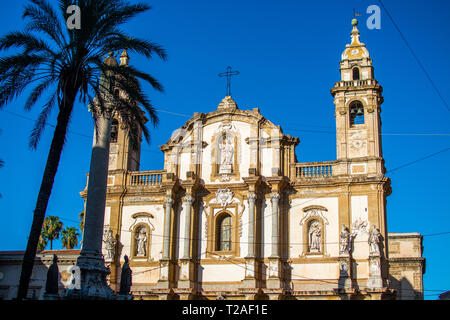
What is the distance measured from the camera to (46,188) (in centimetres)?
1981

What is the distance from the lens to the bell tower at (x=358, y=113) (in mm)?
34031

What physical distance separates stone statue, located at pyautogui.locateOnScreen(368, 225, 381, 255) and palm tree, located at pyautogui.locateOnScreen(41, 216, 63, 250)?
2764cm

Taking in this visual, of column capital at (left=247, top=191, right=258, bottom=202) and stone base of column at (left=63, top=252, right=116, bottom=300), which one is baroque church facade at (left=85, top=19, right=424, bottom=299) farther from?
stone base of column at (left=63, top=252, right=116, bottom=300)

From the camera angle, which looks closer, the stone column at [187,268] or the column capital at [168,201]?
the stone column at [187,268]

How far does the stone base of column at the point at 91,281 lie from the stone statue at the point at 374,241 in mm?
15447

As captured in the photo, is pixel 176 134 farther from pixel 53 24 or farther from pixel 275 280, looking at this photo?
pixel 53 24

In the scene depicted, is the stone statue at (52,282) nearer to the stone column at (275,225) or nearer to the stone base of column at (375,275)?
the stone column at (275,225)

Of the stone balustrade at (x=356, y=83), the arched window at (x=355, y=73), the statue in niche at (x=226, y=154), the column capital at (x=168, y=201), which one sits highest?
the arched window at (x=355, y=73)

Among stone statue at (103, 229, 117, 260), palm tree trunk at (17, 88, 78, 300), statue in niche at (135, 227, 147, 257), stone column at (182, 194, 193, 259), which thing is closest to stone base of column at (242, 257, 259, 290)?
stone column at (182, 194, 193, 259)

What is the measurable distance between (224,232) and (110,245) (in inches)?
259

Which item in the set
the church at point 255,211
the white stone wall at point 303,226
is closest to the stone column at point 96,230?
the church at point 255,211

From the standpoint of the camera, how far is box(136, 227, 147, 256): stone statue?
3601 centimetres

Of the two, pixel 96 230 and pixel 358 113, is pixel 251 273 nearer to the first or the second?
pixel 358 113

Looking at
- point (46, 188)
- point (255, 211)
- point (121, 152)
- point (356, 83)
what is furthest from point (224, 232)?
point (46, 188)
